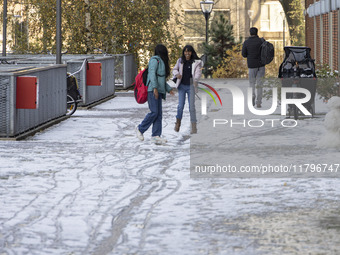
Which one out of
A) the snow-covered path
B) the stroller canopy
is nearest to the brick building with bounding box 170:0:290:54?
the stroller canopy

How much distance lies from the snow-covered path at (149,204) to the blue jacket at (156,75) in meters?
0.95

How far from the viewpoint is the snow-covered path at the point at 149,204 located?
288 inches

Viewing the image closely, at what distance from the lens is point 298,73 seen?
19.1 metres

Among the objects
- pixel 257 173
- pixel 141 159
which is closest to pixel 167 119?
pixel 141 159

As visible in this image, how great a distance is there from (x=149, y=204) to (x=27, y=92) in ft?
23.2

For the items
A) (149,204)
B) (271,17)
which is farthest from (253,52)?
(271,17)

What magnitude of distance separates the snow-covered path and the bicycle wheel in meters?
5.68

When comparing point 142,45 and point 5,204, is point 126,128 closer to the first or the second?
point 5,204

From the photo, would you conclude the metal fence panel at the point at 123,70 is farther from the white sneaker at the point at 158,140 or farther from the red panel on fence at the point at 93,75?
the white sneaker at the point at 158,140

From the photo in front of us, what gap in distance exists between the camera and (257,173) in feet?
37.8

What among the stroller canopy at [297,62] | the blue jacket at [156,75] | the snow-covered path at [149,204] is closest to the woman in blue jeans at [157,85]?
the blue jacket at [156,75]

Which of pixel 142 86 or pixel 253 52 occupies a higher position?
pixel 253 52

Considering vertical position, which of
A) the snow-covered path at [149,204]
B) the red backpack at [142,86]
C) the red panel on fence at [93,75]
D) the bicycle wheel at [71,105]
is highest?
the red panel on fence at [93,75]

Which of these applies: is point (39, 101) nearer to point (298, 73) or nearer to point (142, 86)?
point (142, 86)
